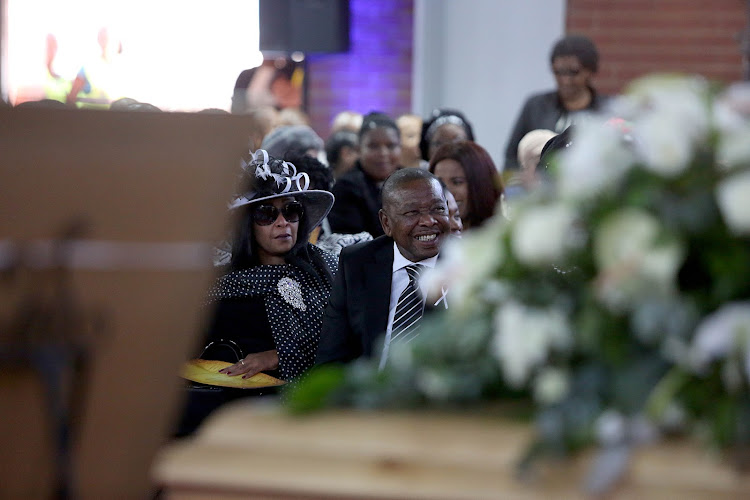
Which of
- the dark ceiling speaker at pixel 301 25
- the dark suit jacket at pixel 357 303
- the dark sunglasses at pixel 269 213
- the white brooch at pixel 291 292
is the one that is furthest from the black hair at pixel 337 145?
the dark suit jacket at pixel 357 303

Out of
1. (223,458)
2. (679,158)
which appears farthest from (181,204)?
(679,158)

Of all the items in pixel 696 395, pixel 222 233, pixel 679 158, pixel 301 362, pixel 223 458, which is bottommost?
pixel 301 362

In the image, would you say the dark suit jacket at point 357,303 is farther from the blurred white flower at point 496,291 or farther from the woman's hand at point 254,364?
the blurred white flower at point 496,291

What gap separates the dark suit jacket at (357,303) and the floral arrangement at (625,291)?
1.70 metres

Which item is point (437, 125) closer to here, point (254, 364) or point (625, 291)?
point (254, 364)

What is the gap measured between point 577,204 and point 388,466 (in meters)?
0.40

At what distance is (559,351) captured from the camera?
1370 mm

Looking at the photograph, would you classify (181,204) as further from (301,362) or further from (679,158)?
(301,362)

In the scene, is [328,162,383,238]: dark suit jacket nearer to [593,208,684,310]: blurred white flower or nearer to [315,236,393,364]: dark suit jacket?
[315,236,393,364]: dark suit jacket

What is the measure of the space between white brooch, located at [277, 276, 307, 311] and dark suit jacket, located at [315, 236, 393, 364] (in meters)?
0.38

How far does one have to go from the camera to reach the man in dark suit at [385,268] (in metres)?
3.18

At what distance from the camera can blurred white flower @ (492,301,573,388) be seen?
52.7 inches

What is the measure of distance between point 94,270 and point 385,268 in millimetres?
2028

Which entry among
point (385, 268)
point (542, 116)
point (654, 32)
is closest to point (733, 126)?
point (385, 268)
